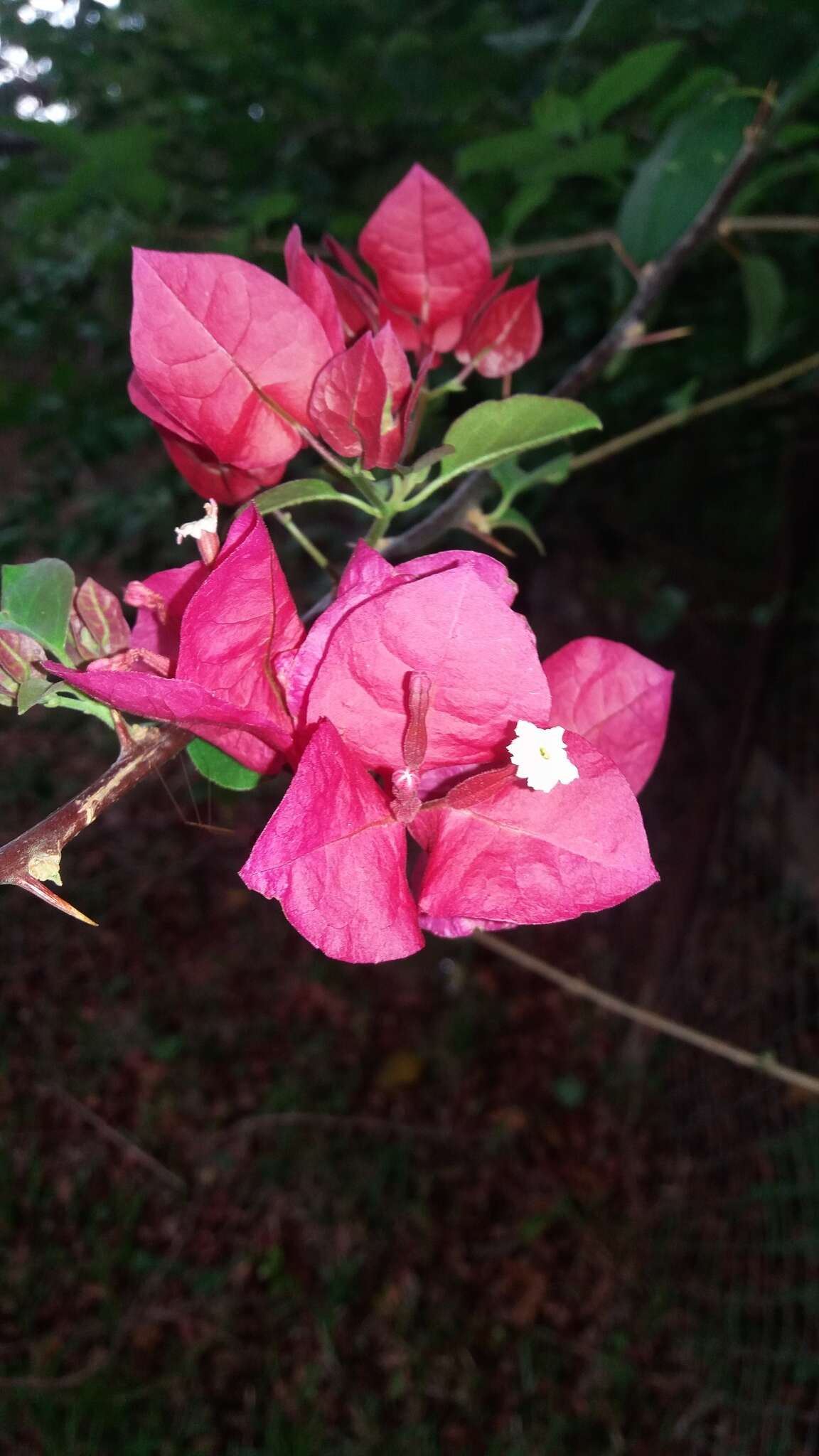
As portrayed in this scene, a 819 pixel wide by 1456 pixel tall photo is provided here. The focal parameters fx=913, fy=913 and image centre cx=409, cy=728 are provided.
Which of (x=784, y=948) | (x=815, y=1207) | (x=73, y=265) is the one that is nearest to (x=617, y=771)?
(x=73, y=265)

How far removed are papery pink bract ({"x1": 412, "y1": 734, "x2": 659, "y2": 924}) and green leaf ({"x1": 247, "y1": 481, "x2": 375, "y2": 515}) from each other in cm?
12

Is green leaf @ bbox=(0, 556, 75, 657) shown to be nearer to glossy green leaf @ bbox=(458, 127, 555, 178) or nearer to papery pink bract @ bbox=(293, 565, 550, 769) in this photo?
papery pink bract @ bbox=(293, 565, 550, 769)

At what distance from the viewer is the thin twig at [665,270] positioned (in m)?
0.51

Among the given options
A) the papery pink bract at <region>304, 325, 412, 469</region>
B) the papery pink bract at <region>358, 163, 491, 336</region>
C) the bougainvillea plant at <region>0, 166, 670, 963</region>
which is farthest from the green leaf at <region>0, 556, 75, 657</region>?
the papery pink bract at <region>358, 163, 491, 336</region>

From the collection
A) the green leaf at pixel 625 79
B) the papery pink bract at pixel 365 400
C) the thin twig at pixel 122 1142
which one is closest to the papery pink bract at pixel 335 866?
the papery pink bract at pixel 365 400

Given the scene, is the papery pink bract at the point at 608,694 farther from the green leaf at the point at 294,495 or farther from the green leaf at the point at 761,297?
the green leaf at the point at 761,297

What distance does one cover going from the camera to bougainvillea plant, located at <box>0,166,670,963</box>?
27 centimetres

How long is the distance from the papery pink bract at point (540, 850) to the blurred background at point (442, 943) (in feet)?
1.48

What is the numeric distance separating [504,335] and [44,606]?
0.25 m

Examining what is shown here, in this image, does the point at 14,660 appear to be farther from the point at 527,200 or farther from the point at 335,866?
the point at 527,200

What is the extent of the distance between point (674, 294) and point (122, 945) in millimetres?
1619

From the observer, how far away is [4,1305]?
1510 mm

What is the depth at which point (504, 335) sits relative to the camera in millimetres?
423

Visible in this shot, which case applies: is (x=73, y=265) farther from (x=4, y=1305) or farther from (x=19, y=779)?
(x=4, y=1305)
